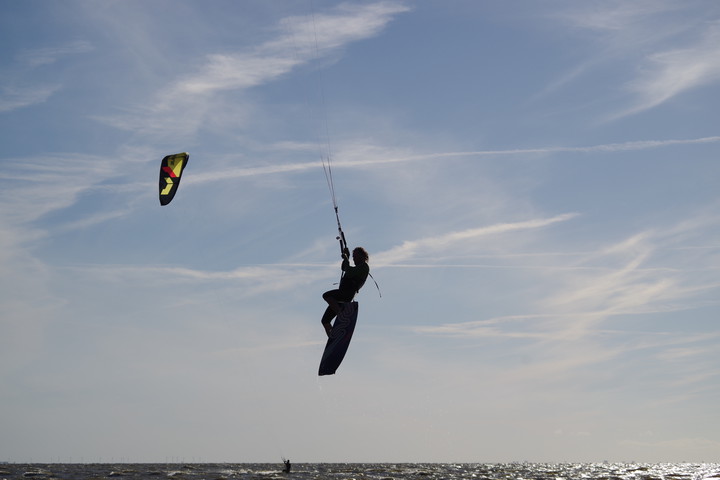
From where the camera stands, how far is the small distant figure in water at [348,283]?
756 inches

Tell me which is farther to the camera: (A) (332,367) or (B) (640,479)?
(B) (640,479)

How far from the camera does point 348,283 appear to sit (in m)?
19.3

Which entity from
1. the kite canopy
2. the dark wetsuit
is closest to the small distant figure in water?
the dark wetsuit

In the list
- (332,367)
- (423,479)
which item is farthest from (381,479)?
(332,367)

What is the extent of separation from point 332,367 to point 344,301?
68.2 inches

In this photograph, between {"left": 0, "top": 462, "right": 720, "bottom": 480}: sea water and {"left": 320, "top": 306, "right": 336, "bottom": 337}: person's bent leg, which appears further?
{"left": 0, "top": 462, "right": 720, "bottom": 480}: sea water

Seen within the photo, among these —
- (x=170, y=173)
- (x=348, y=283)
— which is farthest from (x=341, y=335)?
(x=170, y=173)

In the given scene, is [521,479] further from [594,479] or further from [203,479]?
[203,479]

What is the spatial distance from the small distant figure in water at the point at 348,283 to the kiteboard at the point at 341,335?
15 centimetres

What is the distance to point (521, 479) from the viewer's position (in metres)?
39.0

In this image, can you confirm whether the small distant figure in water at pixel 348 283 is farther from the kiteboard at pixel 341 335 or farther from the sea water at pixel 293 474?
the sea water at pixel 293 474

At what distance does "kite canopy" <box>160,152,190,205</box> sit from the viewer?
80.5 feet

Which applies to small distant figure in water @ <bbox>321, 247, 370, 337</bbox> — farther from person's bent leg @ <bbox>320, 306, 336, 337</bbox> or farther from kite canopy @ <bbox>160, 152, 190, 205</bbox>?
kite canopy @ <bbox>160, 152, 190, 205</bbox>

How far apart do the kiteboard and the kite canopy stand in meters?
8.02
